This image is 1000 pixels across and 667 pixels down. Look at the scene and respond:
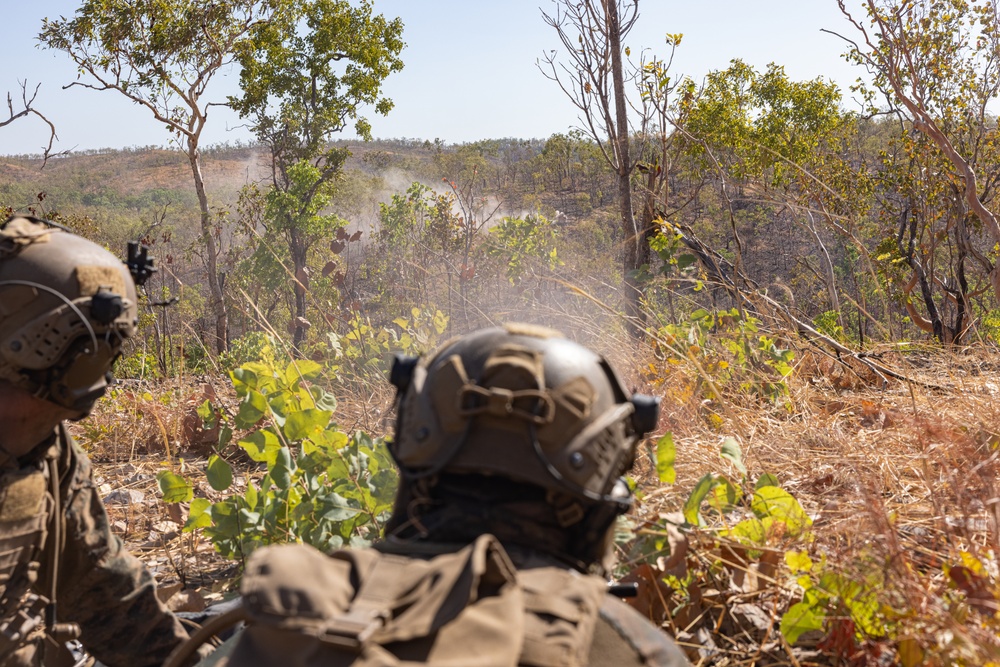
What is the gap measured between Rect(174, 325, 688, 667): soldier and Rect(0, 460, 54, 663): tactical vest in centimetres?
124

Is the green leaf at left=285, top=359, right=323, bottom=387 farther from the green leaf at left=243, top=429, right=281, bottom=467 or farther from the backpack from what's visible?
the backpack

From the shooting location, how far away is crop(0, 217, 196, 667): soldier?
2.38 metres

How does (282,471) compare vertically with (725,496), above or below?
above

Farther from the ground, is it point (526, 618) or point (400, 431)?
point (400, 431)

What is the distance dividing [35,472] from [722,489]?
203cm

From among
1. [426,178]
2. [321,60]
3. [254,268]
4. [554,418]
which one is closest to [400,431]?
[554,418]

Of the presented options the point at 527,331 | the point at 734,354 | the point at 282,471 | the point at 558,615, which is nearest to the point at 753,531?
the point at 527,331

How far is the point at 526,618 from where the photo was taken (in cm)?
134

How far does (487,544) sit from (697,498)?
1.37m

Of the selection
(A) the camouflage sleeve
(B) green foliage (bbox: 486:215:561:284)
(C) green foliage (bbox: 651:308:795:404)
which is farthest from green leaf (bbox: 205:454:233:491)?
(B) green foliage (bbox: 486:215:561:284)

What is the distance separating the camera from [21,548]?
2428 mm

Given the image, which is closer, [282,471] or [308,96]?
[282,471]

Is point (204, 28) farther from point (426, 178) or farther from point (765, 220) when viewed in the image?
point (426, 178)

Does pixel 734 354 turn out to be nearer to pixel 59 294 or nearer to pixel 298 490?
pixel 298 490
